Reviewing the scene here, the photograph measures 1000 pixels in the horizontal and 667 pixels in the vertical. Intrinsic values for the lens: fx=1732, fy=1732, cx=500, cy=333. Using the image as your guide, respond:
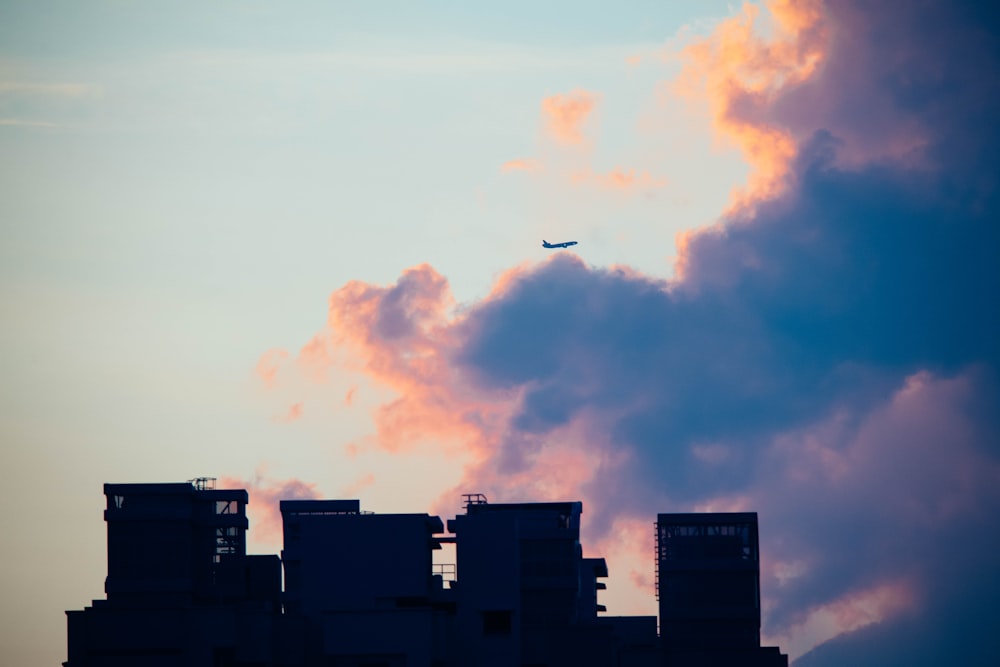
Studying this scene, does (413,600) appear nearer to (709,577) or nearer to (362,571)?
(362,571)

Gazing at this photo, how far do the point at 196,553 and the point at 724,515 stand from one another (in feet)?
195

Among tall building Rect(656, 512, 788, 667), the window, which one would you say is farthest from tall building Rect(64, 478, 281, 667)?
tall building Rect(656, 512, 788, 667)

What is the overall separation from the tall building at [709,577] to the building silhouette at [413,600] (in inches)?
6.2

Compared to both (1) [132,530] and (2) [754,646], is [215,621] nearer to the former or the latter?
(1) [132,530]

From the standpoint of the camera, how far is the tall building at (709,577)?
629 ft

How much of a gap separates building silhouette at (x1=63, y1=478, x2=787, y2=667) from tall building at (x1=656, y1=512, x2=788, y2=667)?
0.16 metres

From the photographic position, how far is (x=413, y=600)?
167375mm

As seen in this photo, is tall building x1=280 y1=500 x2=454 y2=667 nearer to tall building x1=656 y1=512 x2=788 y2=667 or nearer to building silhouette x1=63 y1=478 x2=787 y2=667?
building silhouette x1=63 y1=478 x2=787 y2=667

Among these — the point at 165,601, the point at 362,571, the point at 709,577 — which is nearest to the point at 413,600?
the point at 362,571

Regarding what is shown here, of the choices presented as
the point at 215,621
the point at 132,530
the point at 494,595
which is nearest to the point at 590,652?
the point at 494,595

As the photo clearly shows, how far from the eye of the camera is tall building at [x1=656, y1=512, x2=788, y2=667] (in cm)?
19162

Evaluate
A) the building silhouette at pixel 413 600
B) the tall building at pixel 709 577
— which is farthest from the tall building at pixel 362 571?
the tall building at pixel 709 577

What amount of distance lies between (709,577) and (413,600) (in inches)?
1606

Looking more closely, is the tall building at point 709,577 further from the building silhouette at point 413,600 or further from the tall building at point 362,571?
the tall building at point 362,571
